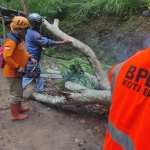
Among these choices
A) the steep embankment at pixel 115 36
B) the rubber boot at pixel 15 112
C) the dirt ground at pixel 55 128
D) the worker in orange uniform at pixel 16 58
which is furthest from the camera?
the steep embankment at pixel 115 36

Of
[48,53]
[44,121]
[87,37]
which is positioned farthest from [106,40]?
[44,121]

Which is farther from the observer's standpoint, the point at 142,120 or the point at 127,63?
the point at 127,63

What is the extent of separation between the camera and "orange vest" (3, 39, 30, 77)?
3787 mm

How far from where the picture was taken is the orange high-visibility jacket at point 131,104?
1.26 m

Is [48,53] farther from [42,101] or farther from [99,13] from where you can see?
[42,101]

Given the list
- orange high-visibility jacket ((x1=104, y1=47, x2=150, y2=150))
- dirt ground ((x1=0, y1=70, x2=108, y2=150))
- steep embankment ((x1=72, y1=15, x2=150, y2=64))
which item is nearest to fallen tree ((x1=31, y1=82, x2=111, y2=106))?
dirt ground ((x1=0, y1=70, x2=108, y2=150))

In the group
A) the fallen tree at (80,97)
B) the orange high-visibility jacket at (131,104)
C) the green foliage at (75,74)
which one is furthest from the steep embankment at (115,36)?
the orange high-visibility jacket at (131,104)

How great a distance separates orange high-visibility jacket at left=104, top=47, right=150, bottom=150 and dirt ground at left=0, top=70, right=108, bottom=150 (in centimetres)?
230

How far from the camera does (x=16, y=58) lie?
13.3ft

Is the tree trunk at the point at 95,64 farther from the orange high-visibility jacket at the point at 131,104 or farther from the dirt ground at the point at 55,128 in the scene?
the orange high-visibility jacket at the point at 131,104

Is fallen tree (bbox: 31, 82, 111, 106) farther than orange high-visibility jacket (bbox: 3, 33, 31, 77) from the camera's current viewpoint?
Yes

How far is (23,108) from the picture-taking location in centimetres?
460

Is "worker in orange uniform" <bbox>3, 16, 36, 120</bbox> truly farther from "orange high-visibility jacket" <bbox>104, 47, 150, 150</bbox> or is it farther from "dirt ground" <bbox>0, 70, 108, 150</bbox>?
"orange high-visibility jacket" <bbox>104, 47, 150, 150</bbox>

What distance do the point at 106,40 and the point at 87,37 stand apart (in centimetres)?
81
